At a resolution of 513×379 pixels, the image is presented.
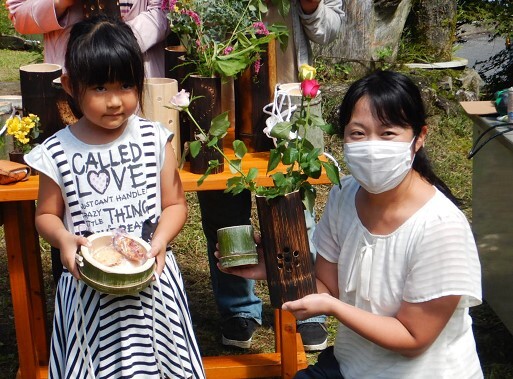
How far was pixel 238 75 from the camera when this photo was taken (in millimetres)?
3199

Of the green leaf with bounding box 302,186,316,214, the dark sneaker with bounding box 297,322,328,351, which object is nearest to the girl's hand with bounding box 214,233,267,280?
the green leaf with bounding box 302,186,316,214

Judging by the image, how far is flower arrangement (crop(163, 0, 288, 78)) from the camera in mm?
3047

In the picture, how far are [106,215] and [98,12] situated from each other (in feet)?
2.98

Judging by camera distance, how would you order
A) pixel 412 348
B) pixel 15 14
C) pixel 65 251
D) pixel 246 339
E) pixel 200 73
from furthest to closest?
pixel 246 339 → pixel 15 14 → pixel 200 73 → pixel 65 251 → pixel 412 348

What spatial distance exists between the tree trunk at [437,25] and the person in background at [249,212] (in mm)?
3856

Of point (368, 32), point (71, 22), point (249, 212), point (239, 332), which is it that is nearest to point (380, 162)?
point (249, 212)

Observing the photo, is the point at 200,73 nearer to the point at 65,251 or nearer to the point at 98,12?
the point at 98,12

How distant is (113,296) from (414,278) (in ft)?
2.98

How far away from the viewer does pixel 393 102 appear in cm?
224

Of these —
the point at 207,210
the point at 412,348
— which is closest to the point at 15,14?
the point at 207,210

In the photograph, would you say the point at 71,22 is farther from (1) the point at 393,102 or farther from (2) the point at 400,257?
(2) the point at 400,257

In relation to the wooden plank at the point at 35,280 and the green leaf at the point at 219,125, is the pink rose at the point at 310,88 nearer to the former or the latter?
the green leaf at the point at 219,125

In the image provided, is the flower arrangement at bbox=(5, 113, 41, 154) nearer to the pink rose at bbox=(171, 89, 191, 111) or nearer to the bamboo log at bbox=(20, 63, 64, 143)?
the bamboo log at bbox=(20, 63, 64, 143)

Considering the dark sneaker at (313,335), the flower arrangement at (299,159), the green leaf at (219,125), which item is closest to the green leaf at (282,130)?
the flower arrangement at (299,159)
